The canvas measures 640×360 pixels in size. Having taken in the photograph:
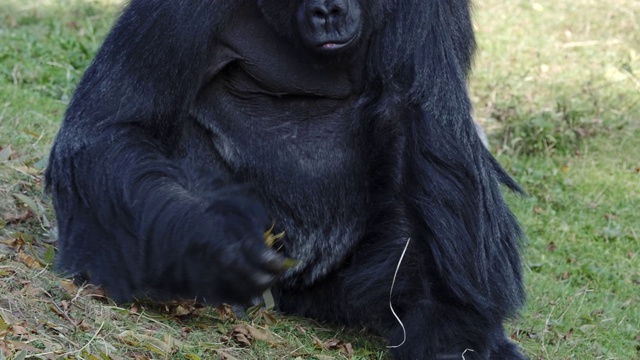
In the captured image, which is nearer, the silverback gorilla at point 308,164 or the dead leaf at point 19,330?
the dead leaf at point 19,330

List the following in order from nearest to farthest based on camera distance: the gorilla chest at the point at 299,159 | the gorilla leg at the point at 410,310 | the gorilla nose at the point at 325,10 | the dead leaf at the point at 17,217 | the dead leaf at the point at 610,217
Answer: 1. the gorilla nose at the point at 325,10
2. the gorilla leg at the point at 410,310
3. the gorilla chest at the point at 299,159
4. the dead leaf at the point at 17,217
5. the dead leaf at the point at 610,217

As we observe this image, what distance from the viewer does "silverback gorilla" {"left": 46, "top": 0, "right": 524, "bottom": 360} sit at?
12.5 ft

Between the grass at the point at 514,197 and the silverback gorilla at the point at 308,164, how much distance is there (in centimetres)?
23

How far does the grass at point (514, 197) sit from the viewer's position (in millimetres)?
3627

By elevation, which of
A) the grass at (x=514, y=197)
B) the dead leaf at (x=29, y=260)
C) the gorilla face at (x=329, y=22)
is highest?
the gorilla face at (x=329, y=22)

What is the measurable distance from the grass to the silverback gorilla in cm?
23

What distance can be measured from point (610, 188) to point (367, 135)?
3.09 metres

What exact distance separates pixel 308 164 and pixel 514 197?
2.66 m

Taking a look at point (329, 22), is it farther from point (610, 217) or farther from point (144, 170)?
point (610, 217)

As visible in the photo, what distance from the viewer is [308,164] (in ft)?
13.7

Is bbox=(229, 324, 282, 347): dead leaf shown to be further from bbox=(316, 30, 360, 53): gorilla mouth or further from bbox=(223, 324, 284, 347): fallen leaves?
bbox=(316, 30, 360, 53): gorilla mouth

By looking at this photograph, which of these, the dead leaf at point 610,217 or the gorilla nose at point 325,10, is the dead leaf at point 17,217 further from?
the dead leaf at point 610,217

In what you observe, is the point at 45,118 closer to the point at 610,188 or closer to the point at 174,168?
the point at 174,168

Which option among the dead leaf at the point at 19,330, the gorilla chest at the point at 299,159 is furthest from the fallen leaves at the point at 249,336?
the dead leaf at the point at 19,330
